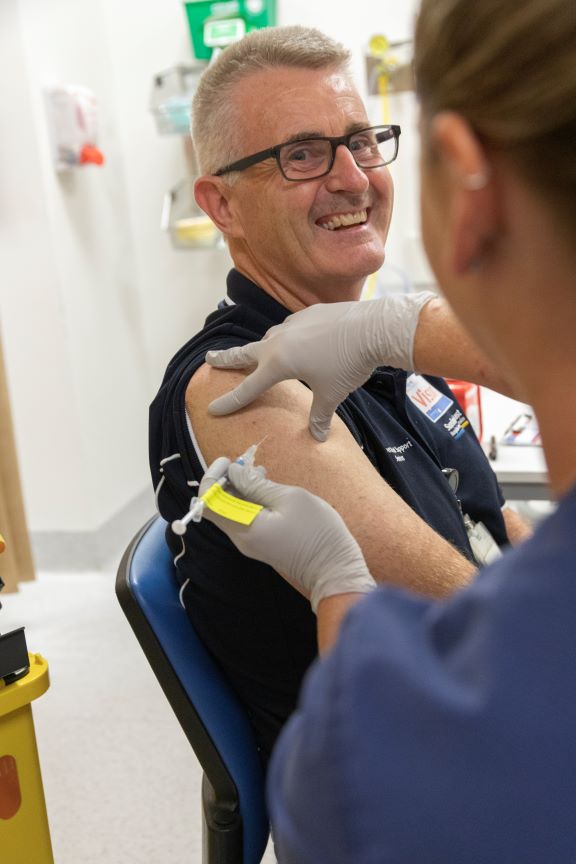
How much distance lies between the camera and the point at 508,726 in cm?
54

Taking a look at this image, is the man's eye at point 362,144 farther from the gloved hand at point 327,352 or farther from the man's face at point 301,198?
the gloved hand at point 327,352

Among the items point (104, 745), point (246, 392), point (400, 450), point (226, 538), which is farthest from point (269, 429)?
point (104, 745)

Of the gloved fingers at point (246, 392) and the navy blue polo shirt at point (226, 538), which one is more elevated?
the gloved fingers at point (246, 392)

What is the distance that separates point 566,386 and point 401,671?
8.8 inches

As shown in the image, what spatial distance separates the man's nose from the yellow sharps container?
2.95 ft

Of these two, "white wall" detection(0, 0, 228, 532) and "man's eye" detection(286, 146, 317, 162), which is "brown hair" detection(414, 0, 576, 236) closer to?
"man's eye" detection(286, 146, 317, 162)

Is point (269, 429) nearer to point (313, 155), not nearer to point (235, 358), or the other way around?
point (235, 358)

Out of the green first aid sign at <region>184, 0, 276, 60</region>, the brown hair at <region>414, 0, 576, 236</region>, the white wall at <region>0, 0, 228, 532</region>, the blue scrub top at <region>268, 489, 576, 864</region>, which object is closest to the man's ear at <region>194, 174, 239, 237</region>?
the brown hair at <region>414, 0, 576, 236</region>

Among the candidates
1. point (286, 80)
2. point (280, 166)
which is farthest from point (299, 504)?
point (286, 80)

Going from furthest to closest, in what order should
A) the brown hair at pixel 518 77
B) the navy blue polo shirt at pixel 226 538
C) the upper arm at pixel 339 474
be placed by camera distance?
1. the navy blue polo shirt at pixel 226 538
2. the upper arm at pixel 339 474
3. the brown hair at pixel 518 77

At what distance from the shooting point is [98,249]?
3590 mm

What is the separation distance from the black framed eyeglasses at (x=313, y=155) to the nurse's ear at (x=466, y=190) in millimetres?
884

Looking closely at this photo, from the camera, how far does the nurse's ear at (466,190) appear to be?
56cm

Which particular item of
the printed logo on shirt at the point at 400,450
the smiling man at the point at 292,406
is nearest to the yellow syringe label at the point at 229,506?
the smiling man at the point at 292,406
